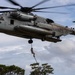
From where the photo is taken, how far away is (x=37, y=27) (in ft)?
123

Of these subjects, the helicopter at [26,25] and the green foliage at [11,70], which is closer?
the helicopter at [26,25]

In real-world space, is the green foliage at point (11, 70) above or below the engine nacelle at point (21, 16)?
below

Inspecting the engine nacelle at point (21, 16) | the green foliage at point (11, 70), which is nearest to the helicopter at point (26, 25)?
the engine nacelle at point (21, 16)

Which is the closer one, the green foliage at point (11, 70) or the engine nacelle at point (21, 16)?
the engine nacelle at point (21, 16)

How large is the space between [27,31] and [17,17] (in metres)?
2.10

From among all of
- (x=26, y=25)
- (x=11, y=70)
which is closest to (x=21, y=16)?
(x=26, y=25)

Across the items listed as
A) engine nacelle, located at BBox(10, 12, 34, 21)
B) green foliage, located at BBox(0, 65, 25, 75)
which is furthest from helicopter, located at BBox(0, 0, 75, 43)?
green foliage, located at BBox(0, 65, 25, 75)

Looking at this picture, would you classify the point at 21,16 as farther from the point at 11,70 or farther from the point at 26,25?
the point at 11,70

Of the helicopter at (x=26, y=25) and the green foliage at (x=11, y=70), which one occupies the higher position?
the helicopter at (x=26, y=25)

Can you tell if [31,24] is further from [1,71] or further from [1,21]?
[1,71]

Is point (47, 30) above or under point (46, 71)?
above

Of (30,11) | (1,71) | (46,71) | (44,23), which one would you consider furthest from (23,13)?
(1,71)

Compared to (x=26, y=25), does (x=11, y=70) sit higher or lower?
lower

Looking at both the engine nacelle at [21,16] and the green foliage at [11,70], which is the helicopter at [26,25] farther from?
the green foliage at [11,70]
